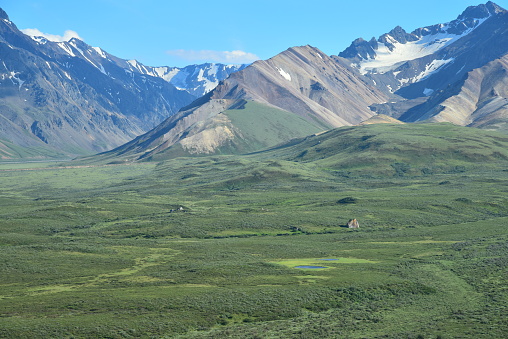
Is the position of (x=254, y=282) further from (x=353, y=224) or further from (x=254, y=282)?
(x=353, y=224)

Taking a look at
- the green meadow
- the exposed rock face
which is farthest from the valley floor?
the exposed rock face

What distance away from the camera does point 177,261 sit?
413ft

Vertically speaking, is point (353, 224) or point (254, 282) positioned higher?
point (353, 224)

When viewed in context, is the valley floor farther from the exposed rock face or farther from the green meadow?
the exposed rock face

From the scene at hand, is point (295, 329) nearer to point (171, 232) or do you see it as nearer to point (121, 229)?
point (171, 232)

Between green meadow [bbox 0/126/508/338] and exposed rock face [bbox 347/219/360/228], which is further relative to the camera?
exposed rock face [bbox 347/219/360/228]

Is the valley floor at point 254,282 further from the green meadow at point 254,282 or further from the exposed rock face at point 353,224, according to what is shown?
the exposed rock face at point 353,224

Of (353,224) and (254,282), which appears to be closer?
(254,282)

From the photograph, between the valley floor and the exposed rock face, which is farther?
the exposed rock face

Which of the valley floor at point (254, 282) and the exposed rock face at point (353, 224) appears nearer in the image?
the valley floor at point (254, 282)

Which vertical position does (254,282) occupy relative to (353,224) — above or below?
below

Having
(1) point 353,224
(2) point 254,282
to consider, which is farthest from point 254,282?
(1) point 353,224

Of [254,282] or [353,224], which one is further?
[353,224]

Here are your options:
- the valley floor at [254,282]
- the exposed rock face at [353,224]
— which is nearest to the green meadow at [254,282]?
the valley floor at [254,282]
